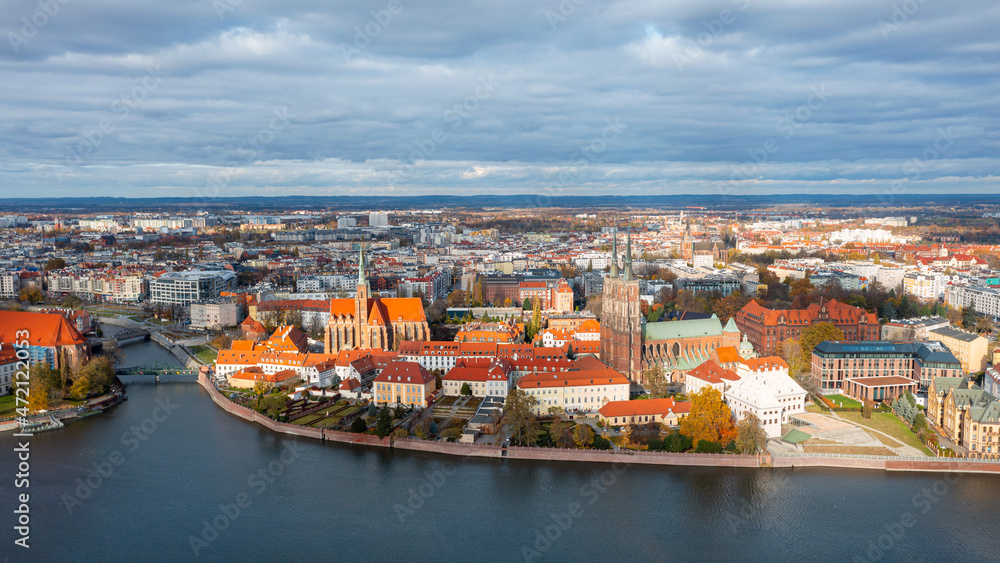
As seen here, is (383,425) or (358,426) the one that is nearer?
(383,425)

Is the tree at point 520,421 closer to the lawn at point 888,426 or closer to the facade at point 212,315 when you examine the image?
the lawn at point 888,426

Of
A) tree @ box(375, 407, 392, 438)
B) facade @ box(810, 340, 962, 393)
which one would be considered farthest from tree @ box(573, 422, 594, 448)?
facade @ box(810, 340, 962, 393)

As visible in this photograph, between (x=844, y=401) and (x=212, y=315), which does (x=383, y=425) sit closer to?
(x=844, y=401)

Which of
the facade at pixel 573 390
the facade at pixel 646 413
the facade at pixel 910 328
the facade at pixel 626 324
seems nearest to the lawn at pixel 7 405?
the facade at pixel 573 390

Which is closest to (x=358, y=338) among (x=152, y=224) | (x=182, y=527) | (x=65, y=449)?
(x=65, y=449)

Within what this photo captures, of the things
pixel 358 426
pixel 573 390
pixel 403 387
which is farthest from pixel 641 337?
pixel 358 426
